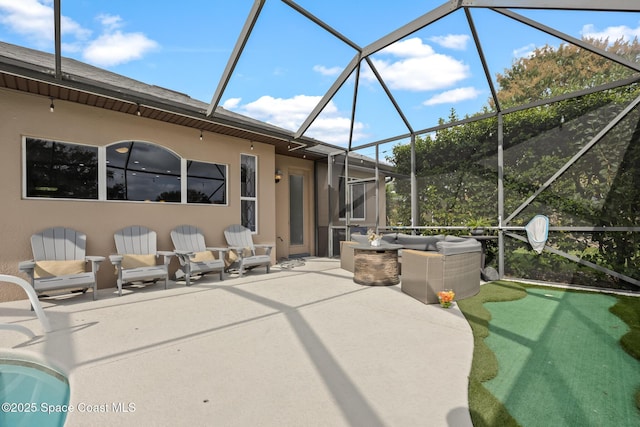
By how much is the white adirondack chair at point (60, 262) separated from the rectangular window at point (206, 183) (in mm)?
2186

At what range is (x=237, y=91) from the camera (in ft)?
18.4

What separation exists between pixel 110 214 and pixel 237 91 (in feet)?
10.8

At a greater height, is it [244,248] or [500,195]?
[500,195]

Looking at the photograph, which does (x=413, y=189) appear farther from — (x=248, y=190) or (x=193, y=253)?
(x=193, y=253)

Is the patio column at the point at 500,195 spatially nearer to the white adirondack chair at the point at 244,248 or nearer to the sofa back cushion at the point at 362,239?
the sofa back cushion at the point at 362,239

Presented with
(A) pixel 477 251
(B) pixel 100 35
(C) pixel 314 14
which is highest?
(C) pixel 314 14

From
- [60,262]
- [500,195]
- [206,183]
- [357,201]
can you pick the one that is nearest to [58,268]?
[60,262]

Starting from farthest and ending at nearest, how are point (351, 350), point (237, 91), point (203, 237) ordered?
point (203, 237), point (237, 91), point (351, 350)

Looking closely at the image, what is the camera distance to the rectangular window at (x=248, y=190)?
7422mm

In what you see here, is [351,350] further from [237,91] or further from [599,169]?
[599,169]

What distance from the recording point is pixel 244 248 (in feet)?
19.8

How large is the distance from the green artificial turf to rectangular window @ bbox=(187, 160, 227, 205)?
5.50 metres

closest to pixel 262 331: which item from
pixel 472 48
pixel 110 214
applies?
pixel 110 214

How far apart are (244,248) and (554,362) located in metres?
5.05
